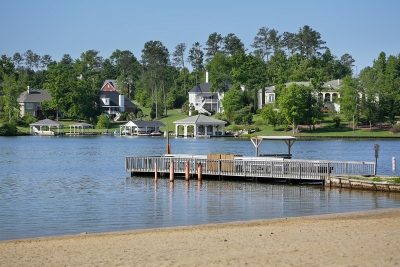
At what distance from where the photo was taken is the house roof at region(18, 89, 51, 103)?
166913 millimetres

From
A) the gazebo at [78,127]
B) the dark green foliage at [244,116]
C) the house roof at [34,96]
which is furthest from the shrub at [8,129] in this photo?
the dark green foliage at [244,116]

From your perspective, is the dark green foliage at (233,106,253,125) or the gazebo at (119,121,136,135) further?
the gazebo at (119,121,136,135)

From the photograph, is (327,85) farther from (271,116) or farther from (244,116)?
(271,116)

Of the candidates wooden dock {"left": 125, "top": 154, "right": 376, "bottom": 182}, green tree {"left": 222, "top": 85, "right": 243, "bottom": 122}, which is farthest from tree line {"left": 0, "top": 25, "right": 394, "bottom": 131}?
wooden dock {"left": 125, "top": 154, "right": 376, "bottom": 182}

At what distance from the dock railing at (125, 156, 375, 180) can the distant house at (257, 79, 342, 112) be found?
90.3m

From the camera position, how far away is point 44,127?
156 meters

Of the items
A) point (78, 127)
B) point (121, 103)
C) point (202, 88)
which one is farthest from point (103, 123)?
point (202, 88)

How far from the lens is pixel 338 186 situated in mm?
43375

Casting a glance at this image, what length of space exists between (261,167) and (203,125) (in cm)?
9236

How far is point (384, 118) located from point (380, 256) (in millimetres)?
118990

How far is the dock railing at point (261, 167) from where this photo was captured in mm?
45406

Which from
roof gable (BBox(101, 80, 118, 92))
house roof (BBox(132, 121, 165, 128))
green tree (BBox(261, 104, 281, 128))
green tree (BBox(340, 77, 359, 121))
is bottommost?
house roof (BBox(132, 121, 165, 128))

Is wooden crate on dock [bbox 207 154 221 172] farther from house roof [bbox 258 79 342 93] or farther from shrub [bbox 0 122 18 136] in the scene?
shrub [bbox 0 122 18 136]

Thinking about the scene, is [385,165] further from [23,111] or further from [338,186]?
[23,111]
